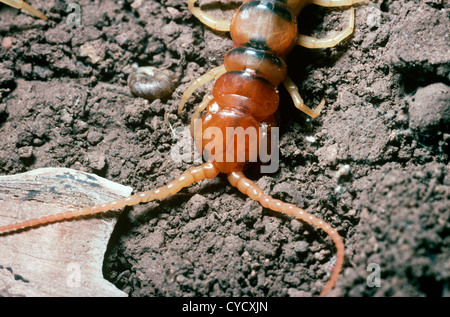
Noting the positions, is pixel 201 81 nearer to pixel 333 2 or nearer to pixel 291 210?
pixel 333 2

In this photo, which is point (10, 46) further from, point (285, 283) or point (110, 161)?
point (285, 283)

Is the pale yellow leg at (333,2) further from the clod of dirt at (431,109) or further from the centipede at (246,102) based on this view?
the clod of dirt at (431,109)

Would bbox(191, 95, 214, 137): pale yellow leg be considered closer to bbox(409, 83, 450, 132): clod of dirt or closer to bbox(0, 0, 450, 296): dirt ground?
bbox(0, 0, 450, 296): dirt ground

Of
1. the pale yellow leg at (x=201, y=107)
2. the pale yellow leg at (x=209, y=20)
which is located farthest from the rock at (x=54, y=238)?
the pale yellow leg at (x=209, y=20)

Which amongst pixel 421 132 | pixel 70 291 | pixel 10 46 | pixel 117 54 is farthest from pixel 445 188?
pixel 10 46

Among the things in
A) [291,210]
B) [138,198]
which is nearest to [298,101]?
[291,210]

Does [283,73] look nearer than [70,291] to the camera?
No
